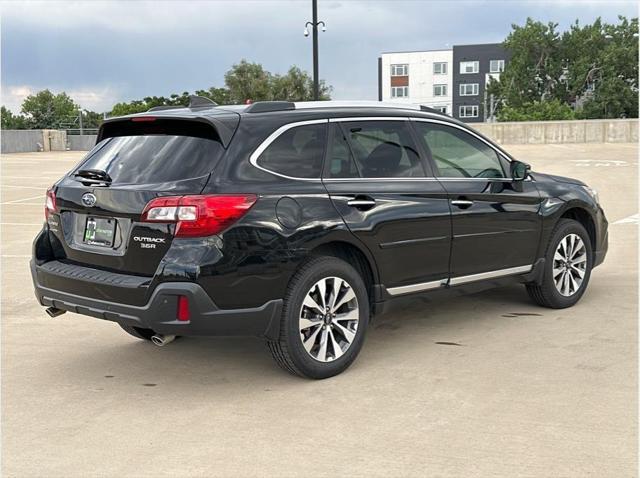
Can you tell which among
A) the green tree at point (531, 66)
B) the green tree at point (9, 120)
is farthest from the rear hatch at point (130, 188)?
the green tree at point (9, 120)

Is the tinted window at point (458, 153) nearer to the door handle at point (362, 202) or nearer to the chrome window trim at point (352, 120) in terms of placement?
the chrome window trim at point (352, 120)

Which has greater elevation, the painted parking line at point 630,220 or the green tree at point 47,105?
the green tree at point 47,105

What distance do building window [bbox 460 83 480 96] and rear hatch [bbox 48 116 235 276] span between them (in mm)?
93557

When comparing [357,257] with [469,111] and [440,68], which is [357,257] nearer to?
[469,111]

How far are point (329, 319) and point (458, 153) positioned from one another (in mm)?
1863

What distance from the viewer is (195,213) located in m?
4.48

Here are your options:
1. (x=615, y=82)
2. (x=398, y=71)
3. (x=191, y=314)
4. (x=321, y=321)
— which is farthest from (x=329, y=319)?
(x=398, y=71)

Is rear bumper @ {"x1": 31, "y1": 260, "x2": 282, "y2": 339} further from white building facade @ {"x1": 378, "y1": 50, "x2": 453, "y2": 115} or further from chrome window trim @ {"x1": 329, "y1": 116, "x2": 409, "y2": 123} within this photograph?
white building facade @ {"x1": 378, "y1": 50, "x2": 453, "y2": 115}

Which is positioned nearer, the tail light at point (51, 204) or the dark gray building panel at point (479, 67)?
the tail light at point (51, 204)

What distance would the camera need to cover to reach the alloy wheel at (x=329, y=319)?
4922 mm

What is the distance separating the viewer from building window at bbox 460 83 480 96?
313ft

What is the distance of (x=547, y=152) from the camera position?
3300cm

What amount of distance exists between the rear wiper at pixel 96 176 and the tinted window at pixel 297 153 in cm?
96

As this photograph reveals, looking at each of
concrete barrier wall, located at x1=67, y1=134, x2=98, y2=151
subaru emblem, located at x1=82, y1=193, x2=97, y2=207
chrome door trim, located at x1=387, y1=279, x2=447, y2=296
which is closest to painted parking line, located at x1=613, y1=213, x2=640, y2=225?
chrome door trim, located at x1=387, y1=279, x2=447, y2=296
